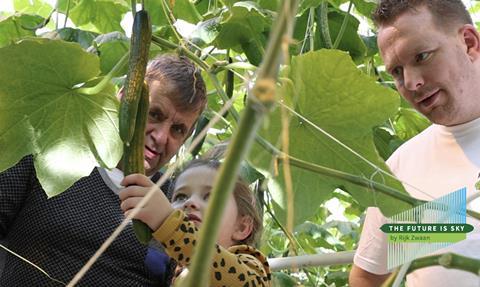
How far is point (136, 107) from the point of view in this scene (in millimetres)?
679

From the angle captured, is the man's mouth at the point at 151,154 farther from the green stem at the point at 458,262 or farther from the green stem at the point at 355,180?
the green stem at the point at 458,262

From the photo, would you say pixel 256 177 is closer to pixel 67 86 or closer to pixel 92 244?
pixel 92 244

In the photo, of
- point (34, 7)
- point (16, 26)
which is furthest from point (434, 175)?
point (34, 7)

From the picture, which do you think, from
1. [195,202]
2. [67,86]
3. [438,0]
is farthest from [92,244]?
[438,0]

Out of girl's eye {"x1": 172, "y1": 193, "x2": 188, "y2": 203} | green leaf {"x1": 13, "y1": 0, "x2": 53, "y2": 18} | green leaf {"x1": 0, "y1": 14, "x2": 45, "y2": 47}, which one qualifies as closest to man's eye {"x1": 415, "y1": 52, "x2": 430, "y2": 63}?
girl's eye {"x1": 172, "y1": 193, "x2": 188, "y2": 203}

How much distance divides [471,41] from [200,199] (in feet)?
1.65

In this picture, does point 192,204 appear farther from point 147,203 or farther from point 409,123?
point 409,123

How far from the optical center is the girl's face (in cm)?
126

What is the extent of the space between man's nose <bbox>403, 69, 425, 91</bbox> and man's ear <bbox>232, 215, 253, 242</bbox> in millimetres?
489

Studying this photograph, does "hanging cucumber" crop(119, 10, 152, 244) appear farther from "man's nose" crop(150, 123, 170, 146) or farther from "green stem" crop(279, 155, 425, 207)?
"man's nose" crop(150, 123, 170, 146)

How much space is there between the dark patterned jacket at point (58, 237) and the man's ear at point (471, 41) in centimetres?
62

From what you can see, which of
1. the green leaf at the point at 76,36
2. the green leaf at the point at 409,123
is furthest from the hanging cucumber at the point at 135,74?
the green leaf at the point at 409,123

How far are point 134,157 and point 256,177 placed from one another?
2.54 feet

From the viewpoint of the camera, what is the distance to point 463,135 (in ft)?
3.78
